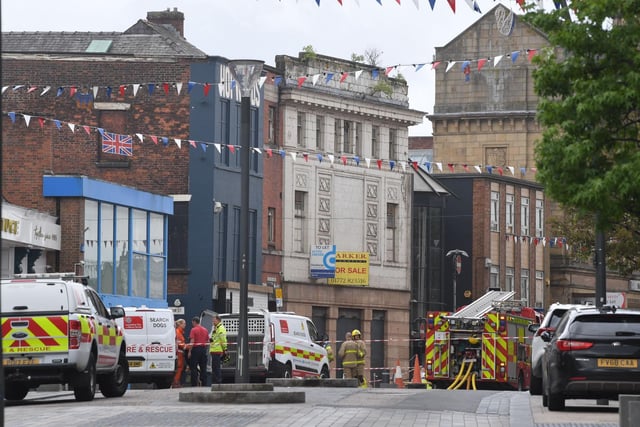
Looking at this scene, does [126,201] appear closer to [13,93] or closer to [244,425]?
[13,93]

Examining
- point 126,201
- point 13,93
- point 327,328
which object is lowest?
point 327,328

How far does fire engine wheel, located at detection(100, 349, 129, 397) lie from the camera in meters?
28.7

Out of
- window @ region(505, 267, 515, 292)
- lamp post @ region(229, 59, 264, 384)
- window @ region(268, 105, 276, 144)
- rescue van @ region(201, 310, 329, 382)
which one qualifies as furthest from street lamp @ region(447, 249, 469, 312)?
lamp post @ region(229, 59, 264, 384)

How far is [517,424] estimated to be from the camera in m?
20.0

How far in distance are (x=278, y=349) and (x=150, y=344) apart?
4223 millimetres

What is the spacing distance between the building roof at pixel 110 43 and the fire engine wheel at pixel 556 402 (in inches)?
1535

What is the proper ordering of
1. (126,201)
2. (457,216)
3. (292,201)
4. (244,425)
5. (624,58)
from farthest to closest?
(457,216) → (292,201) → (126,201) → (624,58) → (244,425)

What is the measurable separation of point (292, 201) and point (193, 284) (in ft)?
24.7

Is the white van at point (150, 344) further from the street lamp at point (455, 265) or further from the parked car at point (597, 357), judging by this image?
the street lamp at point (455, 265)

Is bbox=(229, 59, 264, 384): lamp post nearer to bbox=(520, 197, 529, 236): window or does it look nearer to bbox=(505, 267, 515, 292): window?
bbox=(505, 267, 515, 292): window

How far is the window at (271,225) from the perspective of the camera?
6538 centimetres

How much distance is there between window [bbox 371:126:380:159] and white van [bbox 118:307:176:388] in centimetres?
3406

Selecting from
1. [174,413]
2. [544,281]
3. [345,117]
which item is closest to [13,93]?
[345,117]

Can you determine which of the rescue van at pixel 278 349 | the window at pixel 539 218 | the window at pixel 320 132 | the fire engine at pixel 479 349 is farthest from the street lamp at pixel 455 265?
the rescue van at pixel 278 349
